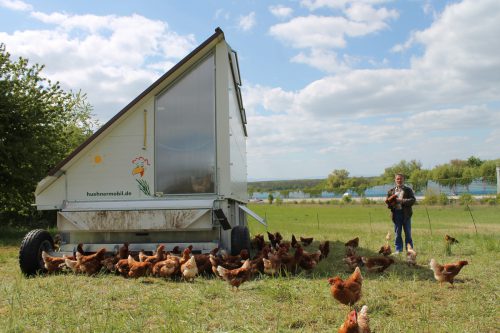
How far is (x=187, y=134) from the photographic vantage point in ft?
22.2

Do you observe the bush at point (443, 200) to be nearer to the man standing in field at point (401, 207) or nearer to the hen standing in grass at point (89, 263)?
the man standing in field at point (401, 207)

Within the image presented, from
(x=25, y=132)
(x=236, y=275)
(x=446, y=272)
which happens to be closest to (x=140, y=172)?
(x=236, y=275)

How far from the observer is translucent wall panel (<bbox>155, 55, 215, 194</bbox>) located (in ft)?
22.0

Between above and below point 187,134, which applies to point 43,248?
below

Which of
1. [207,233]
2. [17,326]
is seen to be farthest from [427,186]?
[17,326]

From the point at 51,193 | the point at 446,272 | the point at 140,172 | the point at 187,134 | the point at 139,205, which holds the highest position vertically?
the point at 187,134

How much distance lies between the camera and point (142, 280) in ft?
19.3

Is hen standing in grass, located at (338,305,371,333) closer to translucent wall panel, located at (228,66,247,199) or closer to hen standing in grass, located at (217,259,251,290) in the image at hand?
hen standing in grass, located at (217,259,251,290)

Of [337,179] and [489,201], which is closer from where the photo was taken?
[489,201]

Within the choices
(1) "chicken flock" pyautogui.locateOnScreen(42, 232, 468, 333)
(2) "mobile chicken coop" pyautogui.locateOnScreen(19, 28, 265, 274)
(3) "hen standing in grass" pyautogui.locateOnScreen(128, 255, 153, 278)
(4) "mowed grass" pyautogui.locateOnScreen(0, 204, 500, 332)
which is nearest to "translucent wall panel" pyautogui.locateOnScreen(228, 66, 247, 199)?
(2) "mobile chicken coop" pyautogui.locateOnScreen(19, 28, 265, 274)

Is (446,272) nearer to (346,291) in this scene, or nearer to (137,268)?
(346,291)

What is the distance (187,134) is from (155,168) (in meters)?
0.72

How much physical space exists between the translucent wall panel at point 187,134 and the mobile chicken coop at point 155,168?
0.05ft

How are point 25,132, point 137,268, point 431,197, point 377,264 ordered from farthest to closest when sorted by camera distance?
1. point 431,197
2. point 25,132
3. point 377,264
4. point 137,268
